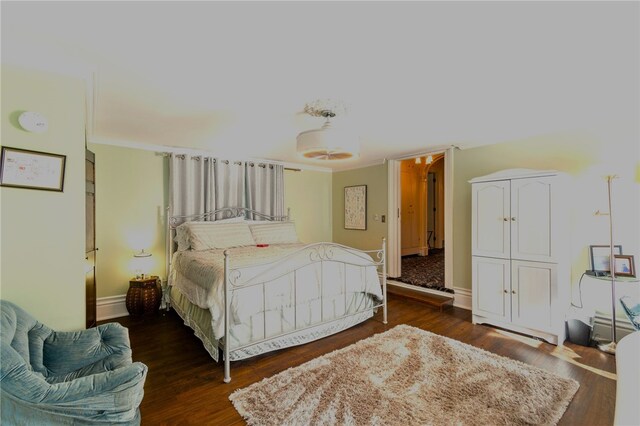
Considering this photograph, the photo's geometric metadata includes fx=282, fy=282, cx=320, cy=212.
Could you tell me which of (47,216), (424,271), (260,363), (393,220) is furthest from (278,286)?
(424,271)

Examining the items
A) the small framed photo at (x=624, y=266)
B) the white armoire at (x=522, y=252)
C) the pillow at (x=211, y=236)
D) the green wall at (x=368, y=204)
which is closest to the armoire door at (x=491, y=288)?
the white armoire at (x=522, y=252)

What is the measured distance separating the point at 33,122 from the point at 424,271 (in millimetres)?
5465

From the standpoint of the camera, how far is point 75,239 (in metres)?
1.89

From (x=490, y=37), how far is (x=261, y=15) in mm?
1244

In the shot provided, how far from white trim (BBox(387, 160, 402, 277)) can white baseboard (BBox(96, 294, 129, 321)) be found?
4.03 m

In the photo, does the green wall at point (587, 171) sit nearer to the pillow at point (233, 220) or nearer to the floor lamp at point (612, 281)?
the floor lamp at point (612, 281)

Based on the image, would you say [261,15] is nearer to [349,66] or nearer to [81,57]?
[349,66]

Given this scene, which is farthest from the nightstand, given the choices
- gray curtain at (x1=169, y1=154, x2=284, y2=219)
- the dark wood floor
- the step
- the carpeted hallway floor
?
the carpeted hallway floor

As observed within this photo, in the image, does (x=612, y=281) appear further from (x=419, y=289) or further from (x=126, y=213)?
(x=126, y=213)

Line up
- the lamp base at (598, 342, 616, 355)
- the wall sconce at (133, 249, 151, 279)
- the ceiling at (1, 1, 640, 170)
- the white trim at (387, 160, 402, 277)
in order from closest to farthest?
the ceiling at (1, 1, 640, 170) → the lamp base at (598, 342, 616, 355) → the wall sconce at (133, 249, 151, 279) → the white trim at (387, 160, 402, 277)

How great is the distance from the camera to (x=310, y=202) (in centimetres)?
579

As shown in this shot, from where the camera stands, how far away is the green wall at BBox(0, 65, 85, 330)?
168cm

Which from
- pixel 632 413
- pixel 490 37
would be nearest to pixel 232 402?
pixel 632 413

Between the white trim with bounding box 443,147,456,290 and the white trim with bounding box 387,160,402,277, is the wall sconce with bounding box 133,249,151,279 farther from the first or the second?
the white trim with bounding box 443,147,456,290
